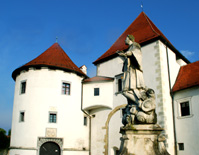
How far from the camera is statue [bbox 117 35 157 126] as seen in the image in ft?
17.4

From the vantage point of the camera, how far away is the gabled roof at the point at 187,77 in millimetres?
15631

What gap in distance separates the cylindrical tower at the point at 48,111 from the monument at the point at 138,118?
13.7 meters

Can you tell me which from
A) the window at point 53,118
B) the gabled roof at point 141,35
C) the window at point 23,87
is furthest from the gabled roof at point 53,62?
the window at point 53,118

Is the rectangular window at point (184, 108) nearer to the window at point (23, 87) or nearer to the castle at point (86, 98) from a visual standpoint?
the castle at point (86, 98)

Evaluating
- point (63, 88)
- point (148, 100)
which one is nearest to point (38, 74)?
point (63, 88)

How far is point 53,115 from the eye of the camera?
18.8 metres

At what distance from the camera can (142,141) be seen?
5.02 meters

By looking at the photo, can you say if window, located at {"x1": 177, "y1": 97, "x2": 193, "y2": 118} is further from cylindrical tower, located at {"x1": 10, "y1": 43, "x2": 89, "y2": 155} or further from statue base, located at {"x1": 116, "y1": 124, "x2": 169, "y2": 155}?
statue base, located at {"x1": 116, "y1": 124, "x2": 169, "y2": 155}

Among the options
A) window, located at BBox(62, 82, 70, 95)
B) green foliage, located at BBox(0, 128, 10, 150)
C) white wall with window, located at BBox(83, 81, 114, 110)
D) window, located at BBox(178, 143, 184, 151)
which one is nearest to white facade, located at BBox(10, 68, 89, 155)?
window, located at BBox(62, 82, 70, 95)

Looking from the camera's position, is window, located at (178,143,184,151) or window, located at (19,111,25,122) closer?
window, located at (178,143,184,151)

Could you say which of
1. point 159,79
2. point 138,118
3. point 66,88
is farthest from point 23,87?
point 138,118

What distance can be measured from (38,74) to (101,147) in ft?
25.0

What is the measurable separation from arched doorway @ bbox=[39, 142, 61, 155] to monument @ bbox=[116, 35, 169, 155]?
14.0 m

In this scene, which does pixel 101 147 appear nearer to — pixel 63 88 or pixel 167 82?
pixel 63 88
